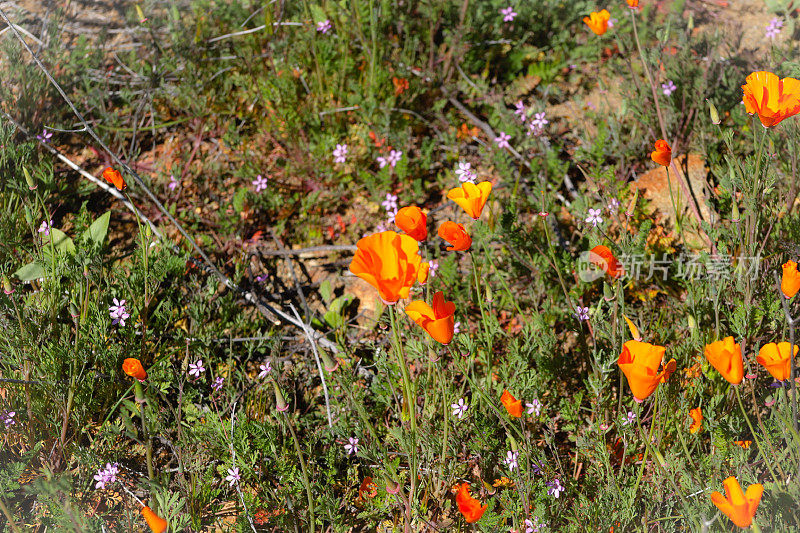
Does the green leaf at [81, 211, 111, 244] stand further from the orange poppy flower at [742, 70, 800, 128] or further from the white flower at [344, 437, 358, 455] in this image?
the orange poppy flower at [742, 70, 800, 128]

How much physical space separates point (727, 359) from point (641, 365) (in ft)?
0.82

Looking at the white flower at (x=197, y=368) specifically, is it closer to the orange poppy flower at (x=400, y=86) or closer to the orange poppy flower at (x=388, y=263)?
the orange poppy flower at (x=388, y=263)

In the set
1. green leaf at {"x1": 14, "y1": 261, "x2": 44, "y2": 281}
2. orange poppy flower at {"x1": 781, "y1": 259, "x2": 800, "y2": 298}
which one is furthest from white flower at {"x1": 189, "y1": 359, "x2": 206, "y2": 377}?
orange poppy flower at {"x1": 781, "y1": 259, "x2": 800, "y2": 298}

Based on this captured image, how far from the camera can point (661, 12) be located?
12.6 feet

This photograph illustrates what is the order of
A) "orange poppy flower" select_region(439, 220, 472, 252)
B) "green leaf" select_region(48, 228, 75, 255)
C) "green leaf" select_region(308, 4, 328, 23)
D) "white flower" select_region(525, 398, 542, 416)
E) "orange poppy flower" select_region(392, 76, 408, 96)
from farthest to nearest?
1. "green leaf" select_region(308, 4, 328, 23)
2. "orange poppy flower" select_region(392, 76, 408, 96)
3. "green leaf" select_region(48, 228, 75, 255)
4. "white flower" select_region(525, 398, 542, 416)
5. "orange poppy flower" select_region(439, 220, 472, 252)

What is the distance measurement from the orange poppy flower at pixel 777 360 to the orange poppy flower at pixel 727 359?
0.27ft

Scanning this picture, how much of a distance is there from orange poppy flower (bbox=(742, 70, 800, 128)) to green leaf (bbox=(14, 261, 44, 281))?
2851mm

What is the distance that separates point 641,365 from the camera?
158 centimetres

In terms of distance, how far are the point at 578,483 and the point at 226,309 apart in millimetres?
1644

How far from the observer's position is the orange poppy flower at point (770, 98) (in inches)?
76.3

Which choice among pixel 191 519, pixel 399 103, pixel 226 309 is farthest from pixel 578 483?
pixel 399 103

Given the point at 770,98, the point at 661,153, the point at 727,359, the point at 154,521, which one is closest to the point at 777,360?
the point at 727,359

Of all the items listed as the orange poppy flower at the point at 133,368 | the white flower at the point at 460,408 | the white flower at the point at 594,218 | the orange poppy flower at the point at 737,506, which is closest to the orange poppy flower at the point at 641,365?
the orange poppy flower at the point at 737,506

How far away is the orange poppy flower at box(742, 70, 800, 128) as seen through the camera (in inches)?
76.3
